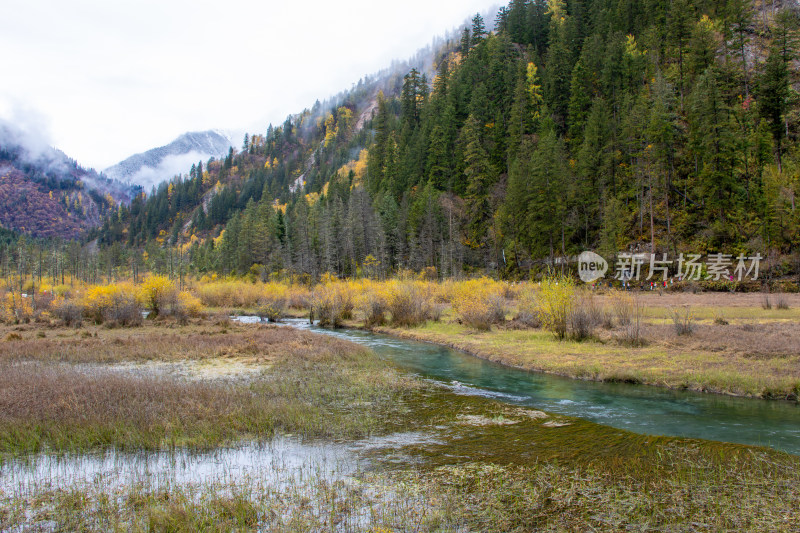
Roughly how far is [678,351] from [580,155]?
1896 inches

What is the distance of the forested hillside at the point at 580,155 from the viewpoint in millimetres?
53250

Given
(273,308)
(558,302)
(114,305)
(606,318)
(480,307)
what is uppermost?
(558,302)

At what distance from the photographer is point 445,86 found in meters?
104

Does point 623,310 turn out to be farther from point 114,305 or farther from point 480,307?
point 114,305

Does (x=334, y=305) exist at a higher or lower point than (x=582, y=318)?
lower

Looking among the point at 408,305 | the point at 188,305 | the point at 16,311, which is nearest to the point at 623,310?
the point at 408,305

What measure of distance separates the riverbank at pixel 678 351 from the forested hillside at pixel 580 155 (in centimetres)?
2477

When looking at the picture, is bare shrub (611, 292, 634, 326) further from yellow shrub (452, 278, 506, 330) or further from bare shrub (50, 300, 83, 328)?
bare shrub (50, 300, 83, 328)

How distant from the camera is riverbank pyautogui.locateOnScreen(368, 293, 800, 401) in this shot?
16953 millimetres

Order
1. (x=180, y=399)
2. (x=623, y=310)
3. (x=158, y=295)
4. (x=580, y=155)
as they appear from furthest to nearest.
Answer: (x=580, y=155)
(x=158, y=295)
(x=623, y=310)
(x=180, y=399)

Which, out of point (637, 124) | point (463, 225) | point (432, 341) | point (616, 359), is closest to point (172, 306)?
point (432, 341)

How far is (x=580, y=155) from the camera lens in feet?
207

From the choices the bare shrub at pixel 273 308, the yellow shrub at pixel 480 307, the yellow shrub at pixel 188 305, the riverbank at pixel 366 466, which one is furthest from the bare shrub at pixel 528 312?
the yellow shrub at pixel 188 305

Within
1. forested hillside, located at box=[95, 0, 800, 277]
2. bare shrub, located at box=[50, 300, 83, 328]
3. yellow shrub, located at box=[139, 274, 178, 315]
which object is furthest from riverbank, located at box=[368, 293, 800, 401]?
bare shrub, located at box=[50, 300, 83, 328]
